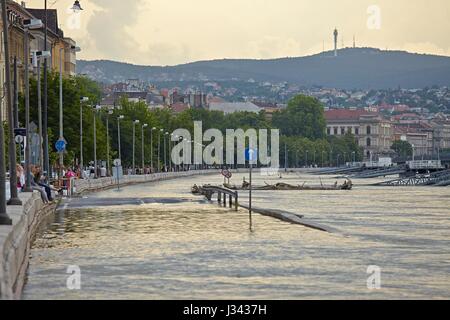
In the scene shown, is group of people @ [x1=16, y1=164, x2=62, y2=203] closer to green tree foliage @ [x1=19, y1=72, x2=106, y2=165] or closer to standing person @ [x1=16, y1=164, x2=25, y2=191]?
standing person @ [x1=16, y1=164, x2=25, y2=191]

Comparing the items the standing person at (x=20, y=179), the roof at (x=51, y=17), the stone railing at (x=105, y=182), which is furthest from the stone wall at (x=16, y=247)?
the roof at (x=51, y=17)

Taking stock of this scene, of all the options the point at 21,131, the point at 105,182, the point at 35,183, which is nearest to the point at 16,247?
the point at 21,131

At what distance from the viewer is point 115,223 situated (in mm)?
42688

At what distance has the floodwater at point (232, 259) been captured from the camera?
22.4m

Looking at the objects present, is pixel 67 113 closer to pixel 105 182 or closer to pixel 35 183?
pixel 105 182

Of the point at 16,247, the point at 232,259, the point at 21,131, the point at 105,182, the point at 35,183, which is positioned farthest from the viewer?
the point at 105,182

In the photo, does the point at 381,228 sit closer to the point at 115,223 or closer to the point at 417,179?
the point at 115,223

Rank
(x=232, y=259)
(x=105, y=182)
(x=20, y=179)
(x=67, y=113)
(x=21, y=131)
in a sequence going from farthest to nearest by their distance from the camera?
(x=67, y=113) < (x=105, y=182) < (x=20, y=179) < (x=21, y=131) < (x=232, y=259)

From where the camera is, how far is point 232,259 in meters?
28.3

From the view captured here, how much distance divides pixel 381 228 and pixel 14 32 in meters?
77.7

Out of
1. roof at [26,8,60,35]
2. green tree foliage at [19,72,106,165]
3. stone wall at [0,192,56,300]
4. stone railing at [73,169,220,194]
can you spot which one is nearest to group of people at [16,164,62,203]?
stone wall at [0,192,56,300]

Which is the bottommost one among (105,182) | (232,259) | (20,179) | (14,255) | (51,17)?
(105,182)
